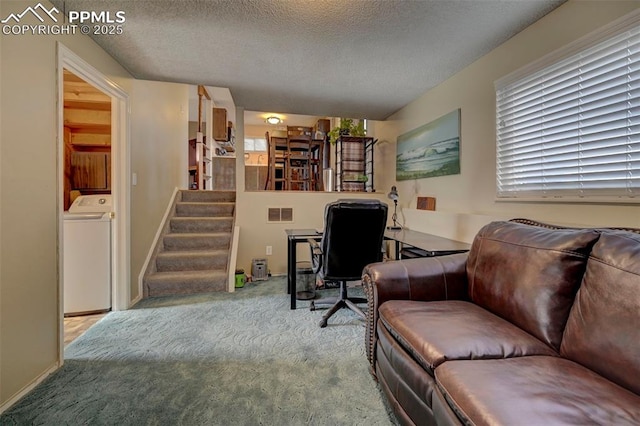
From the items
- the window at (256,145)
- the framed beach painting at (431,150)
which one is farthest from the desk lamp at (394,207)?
the window at (256,145)

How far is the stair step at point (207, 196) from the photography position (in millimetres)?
4547

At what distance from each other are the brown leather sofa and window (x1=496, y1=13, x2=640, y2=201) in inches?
22.4

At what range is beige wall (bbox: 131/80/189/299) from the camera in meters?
2.97

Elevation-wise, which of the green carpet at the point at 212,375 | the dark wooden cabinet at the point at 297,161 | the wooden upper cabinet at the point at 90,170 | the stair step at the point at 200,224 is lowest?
the green carpet at the point at 212,375

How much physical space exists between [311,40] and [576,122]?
1.88m

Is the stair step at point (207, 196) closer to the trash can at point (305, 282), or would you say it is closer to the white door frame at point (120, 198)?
the white door frame at point (120, 198)

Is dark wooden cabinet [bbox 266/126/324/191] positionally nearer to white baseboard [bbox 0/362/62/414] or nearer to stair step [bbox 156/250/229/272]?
stair step [bbox 156/250/229/272]

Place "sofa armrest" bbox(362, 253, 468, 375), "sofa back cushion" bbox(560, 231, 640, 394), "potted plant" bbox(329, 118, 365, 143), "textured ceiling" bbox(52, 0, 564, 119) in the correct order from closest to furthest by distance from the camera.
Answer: "sofa back cushion" bbox(560, 231, 640, 394) → "sofa armrest" bbox(362, 253, 468, 375) → "textured ceiling" bbox(52, 0, 564, 119) → "potted plant" bbox(329, 118, 365, 143)

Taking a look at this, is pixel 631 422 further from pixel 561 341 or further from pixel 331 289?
pixel 331 289

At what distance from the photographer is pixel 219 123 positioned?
21.0ft

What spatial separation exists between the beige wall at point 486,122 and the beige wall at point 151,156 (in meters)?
3.10

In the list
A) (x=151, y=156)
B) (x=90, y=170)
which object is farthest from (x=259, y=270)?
(x=90, y=170)

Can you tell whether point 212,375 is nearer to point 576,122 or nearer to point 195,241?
point 195,241

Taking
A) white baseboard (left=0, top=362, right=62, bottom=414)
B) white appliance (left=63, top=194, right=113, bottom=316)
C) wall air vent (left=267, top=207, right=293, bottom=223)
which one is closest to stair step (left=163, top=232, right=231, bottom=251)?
wall air vent (left=267, top=207, right=293, bottom=223)
